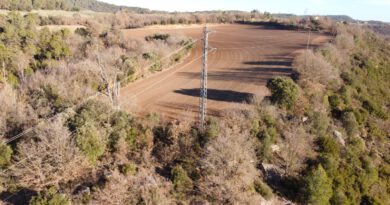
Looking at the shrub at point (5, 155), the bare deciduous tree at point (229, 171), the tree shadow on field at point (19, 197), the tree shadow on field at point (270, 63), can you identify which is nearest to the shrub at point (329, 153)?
the bare deciduous tree at point (229, 171)

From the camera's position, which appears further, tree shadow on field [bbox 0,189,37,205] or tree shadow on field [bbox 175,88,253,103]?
tree shadow on field [bbox 175,88,253,103]

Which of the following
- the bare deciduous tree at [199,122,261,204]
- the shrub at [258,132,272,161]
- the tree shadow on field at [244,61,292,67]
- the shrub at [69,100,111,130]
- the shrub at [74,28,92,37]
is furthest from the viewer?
the shrub at [74,28,92,37]

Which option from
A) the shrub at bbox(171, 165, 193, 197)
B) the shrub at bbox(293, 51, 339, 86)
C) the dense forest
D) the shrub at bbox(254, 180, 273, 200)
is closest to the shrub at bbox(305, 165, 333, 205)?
the dense forest

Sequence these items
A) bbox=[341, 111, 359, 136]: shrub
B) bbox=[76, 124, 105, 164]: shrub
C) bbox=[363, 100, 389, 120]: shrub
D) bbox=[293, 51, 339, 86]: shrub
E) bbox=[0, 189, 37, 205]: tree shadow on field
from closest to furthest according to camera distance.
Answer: bbox=[0, 189, 37, 205]: tree shadow on field
bbox=[76, 124, 105, 164]: shrub
bbox=[341, 111, 359, 136]: shrub
bbox=[293, 51, 339, 86]: shrub
bbox=[363, 100, 389, 120]: shrub

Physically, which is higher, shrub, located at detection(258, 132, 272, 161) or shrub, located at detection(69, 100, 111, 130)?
shrub, located at detection(69, 100, 111, 130)

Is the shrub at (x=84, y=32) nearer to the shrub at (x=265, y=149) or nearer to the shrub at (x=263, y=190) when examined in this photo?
the shrub at (x=265, y=149)

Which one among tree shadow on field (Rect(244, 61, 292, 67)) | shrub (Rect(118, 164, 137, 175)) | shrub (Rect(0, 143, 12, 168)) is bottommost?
shrub (Rect(118, 164, 137, 175))

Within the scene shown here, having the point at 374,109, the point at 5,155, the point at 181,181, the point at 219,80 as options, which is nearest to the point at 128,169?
the point at 181,181

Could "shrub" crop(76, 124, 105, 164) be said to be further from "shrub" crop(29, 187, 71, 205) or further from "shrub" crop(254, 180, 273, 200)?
"shrub" crop(254, 180, 273, 200)

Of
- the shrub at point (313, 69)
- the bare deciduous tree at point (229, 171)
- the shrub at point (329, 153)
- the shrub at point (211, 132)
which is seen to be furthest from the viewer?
the shrub at point (313, 69)
